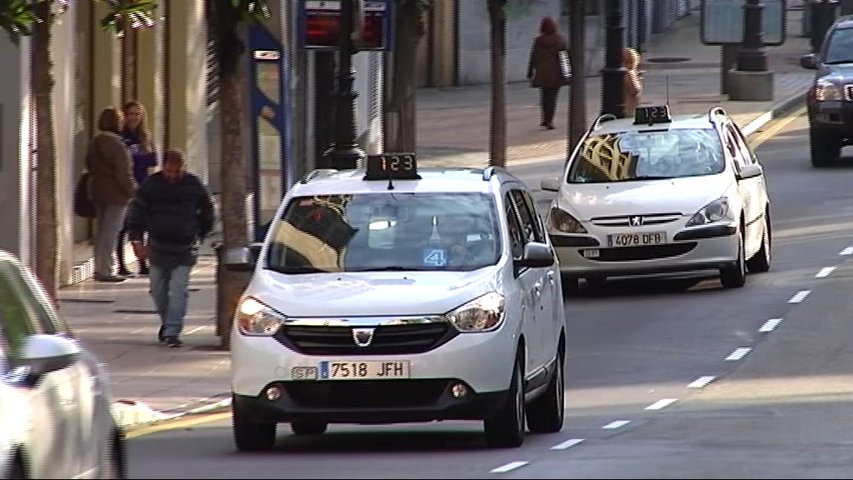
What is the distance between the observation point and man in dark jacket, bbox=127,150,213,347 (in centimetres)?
1928

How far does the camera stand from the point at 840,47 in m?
34.8

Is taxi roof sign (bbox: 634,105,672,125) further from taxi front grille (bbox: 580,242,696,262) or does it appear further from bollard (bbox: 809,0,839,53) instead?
bollard (bbox: 809,0,839,53)

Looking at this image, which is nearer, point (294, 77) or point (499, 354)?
point (499, 354)

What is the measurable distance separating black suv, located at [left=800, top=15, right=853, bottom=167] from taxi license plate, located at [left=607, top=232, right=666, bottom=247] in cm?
1151

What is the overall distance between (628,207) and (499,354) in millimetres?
9554

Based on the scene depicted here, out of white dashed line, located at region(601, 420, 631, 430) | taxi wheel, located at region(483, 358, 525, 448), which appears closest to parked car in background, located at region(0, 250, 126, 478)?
taxi wheel, located at region(483, 358, 525, 448)

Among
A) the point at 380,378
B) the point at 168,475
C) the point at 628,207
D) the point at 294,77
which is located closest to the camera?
the point at 168,475

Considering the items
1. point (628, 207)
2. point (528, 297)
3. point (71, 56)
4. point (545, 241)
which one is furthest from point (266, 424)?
point (71, 56)

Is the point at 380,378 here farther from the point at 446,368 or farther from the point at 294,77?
the point at 294,77

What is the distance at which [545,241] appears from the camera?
15273 mm

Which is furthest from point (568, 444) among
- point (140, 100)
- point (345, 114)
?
point (140, 100)

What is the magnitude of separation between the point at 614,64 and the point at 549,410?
19.2 meters

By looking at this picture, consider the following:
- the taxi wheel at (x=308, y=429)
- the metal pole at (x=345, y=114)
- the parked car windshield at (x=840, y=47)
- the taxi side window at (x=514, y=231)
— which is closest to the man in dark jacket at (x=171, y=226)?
the metal pole at (x=345, y=114)

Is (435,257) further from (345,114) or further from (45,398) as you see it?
(345,114)
